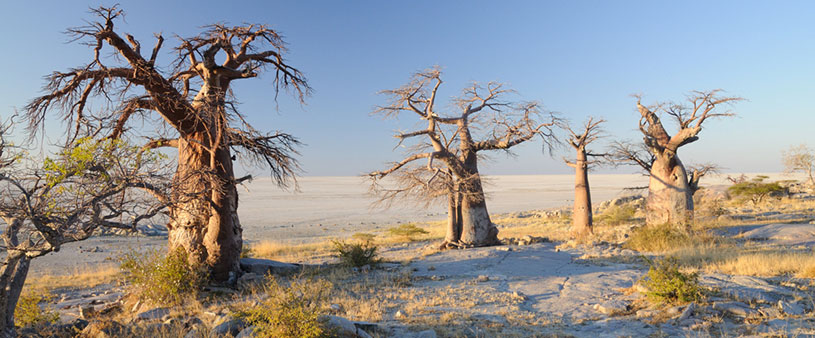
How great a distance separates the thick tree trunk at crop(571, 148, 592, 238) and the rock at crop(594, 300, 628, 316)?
31.5 ft

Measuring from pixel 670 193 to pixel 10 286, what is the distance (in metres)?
15.9

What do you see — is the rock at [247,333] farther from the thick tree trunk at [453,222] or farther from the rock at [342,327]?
Result: the thick tree trunk at [453,222]

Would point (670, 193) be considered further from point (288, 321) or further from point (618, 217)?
point (288, 321)

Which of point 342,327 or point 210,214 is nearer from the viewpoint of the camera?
point 342,327

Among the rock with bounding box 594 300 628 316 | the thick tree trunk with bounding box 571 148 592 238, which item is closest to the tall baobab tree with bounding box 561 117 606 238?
the thick tree trunk with bounding box 571 148 592 238

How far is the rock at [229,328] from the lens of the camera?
5191 millimetres

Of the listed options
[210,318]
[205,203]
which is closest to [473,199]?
[205,203]

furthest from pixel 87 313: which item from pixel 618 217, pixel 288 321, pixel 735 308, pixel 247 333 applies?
pixel 618 217

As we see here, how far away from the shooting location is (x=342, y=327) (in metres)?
5.19

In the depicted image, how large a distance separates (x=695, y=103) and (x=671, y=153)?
5.52 feet

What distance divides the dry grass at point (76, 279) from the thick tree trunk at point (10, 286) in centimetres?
563

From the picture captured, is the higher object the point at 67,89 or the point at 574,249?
the point at 67,89

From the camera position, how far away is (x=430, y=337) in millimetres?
5328

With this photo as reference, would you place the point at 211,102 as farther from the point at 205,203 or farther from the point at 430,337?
the point at 430,337
